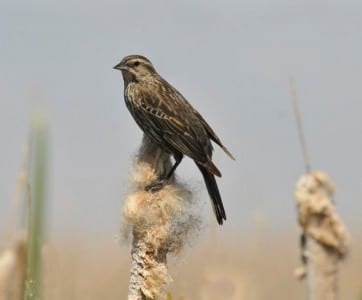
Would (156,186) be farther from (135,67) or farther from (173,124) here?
(135,67)

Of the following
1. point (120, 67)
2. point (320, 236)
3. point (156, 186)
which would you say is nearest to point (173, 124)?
point (120, 67)

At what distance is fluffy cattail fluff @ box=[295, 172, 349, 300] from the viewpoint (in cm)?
217

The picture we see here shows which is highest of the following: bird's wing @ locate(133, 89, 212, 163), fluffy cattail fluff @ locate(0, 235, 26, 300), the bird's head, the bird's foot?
the bird's head

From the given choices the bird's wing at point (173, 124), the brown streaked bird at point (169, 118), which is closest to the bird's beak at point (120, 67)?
the brown streaked bird at point (169, 118)

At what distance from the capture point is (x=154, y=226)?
2803 millimetres

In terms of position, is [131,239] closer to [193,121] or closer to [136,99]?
[193,121]

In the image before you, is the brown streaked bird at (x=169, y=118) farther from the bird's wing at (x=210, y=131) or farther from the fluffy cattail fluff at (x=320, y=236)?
the fluffy cattail fluff at (x=320, y=236)

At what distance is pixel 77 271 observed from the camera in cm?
423

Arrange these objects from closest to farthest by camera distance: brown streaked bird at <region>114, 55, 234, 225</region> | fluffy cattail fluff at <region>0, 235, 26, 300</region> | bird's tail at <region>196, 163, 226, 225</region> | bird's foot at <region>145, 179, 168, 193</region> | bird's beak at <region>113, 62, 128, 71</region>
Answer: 1. fluffy cattail fluff at <region>0, 235, 26, 300</region>
2. bird's foot at <region>145, 179, 168, 193</region>
3. bird's tail at <region>196, 163, 226, 225</region>
4. brown streaked bird at <region>114, 55, 234, 225</region>
5. bird's beak at <region>113, 62, 128, 71</region>

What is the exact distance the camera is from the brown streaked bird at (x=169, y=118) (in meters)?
4.33

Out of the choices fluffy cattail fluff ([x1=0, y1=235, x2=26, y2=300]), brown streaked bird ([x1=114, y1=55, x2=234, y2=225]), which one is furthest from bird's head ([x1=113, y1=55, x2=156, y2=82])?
fluffy cattail fluff ([x1=0, y1=235, x2=26, y2=300])

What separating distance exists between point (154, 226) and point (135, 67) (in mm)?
2879

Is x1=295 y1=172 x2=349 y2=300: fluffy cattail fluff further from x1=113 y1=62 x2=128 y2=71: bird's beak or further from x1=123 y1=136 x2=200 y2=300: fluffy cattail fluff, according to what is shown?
x1=113 y1=62 x2=128 y2=71: bird's beak

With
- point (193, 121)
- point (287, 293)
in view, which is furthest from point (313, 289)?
point (287, 293)
